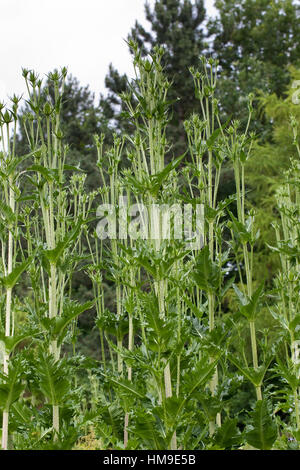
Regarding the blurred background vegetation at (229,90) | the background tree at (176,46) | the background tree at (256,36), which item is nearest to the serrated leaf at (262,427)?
the blurred background vegetation at (229,90)

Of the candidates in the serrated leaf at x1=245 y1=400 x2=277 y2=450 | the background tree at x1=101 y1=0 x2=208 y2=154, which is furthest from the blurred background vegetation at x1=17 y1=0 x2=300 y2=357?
the serrated leaf at x1=245 y1=400 x2=277 y2=450

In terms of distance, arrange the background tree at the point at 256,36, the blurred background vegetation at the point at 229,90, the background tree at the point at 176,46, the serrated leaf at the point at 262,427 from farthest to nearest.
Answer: the background tree at the point at 256,36 < the background tree at the point at 176,46 < the blurred background vegetation at the point at 229,90 < the serrated leaf at the point at 262,427

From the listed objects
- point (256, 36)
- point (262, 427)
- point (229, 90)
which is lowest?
point (262, 427)

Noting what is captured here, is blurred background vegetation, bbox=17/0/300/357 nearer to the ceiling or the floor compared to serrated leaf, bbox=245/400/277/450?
nearer to the ceiling

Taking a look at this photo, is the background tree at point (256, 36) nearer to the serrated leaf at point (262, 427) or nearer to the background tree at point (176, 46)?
the background tree at point (176, 46)

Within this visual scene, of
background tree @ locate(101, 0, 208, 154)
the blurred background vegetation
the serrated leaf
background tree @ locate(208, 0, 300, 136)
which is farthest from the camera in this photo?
background tree @ locate(208, 0, 300, 136)

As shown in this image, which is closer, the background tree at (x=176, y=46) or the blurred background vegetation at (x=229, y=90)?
the blurred background vegetation at (x=229, y=90)

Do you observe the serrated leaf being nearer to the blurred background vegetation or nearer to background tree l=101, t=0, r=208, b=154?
the blurred background vegetation

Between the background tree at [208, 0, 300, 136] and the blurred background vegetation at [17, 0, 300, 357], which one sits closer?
the blurred background vegetation at [17, 0, 300, 357]

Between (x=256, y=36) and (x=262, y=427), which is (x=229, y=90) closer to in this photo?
(x=256, y=36)

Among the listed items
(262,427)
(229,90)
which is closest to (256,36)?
(229,90)

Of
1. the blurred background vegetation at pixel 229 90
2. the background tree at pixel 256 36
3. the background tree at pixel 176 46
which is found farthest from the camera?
the background tree at pixel 256 36
